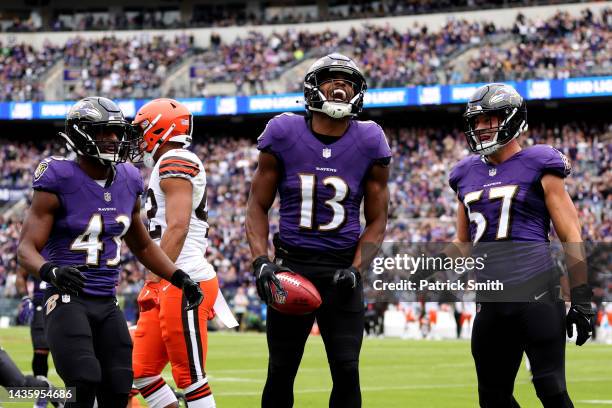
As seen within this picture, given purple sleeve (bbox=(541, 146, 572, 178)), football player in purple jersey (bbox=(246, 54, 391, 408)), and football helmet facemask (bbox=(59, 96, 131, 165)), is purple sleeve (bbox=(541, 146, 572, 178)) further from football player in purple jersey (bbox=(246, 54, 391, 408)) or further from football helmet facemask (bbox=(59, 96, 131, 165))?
football helmet facemask (bbox=(59, 96, 131, 165))

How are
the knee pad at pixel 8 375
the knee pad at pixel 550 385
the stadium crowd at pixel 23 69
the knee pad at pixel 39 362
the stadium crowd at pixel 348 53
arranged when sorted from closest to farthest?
the knee pad at pixel 8 375
the knee pad at pixel 550 385
the knee pad at pixel 39 362
the stadium crowd at pixel 348 53
the stadium crowd at pixel 23 69

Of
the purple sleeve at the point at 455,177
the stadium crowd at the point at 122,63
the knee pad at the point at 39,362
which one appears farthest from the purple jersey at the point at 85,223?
the stadium crowd at the point at 122,63

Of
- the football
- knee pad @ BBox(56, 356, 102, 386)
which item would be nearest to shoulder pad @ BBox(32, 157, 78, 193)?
knee pad @ BBox(56, 356, 102, 386)

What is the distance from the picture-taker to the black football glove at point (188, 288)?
19.7 feet

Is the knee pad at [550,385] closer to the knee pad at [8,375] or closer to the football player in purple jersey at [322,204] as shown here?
the football player in purple jersey at [322,204]

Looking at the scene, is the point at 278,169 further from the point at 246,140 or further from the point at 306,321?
the point at 246,140

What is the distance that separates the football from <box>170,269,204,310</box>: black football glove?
1.71 feet

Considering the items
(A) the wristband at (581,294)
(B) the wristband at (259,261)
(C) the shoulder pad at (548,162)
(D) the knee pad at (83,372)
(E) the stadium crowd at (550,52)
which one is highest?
(E) the stadium crowd at (550,52)

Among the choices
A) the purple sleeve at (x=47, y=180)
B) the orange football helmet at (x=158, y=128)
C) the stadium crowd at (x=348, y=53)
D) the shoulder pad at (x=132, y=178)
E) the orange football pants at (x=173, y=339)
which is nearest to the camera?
the purple sleeve at (x=47, y=180)

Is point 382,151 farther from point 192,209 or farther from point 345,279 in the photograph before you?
point 192,209

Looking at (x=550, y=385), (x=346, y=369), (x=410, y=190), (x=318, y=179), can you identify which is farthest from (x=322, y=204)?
(x=410, y=190)

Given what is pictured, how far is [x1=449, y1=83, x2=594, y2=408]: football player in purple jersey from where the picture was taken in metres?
5.87

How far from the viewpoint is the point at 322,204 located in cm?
588

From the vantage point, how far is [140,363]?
675cm
